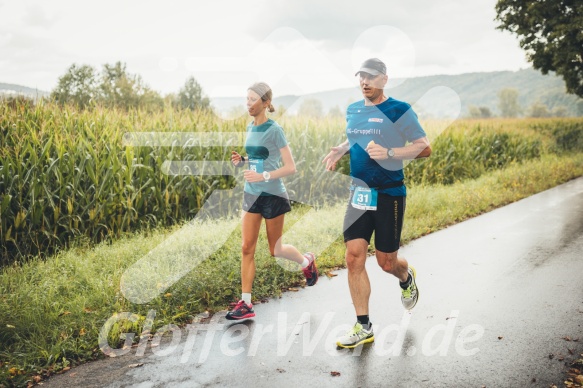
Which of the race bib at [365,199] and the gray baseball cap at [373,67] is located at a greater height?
the gray baseball cap at [373,67]

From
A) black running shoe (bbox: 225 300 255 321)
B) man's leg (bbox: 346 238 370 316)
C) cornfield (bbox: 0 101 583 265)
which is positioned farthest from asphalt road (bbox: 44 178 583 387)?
cornfield (bbox: 0 101 583 265)

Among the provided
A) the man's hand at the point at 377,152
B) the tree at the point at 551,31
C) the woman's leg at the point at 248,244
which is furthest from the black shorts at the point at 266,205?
the tree at the point at 551,31

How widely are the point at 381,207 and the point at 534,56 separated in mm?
35666

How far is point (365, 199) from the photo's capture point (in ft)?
13.9

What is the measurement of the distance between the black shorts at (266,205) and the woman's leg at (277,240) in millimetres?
84

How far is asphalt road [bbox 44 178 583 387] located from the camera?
12.1 feet

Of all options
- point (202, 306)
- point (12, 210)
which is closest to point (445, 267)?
point (202, 306)

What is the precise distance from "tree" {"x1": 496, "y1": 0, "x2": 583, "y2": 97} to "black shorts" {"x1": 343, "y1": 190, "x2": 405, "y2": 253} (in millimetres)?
31568

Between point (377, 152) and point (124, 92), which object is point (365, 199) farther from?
point (124, 92)

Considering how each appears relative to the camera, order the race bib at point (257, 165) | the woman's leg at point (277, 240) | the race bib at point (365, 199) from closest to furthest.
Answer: the race bib at point (365, 199) < the race bib at point (257, 165) < the woman's leg at point (277, 240)

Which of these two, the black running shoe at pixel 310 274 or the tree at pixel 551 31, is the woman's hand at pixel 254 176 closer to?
the black running shoe at pixel 310 274

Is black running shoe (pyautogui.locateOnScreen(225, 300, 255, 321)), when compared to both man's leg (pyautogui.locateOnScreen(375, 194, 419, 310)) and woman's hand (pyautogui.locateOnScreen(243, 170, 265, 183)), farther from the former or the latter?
man's leg (pyautogui.locateOnScreen(375, 194, 419, 310))

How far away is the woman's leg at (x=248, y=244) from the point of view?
16.4ft

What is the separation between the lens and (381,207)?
4.23 metres
